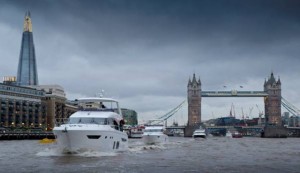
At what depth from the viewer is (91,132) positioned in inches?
1711

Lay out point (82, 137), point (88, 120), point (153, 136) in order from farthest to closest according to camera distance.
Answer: point (153, 136)
point (88, 120)
point (82, 137)

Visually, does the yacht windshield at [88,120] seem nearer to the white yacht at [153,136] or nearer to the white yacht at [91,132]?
the white yacht at [91,132]

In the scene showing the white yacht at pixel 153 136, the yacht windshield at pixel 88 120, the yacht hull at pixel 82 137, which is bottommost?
the white yacht at pixel 153 136

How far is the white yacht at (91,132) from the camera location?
43.2m

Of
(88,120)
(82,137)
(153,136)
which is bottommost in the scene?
(153,136)

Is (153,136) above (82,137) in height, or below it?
below

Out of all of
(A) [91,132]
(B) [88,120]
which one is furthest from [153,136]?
(A) [91,132]

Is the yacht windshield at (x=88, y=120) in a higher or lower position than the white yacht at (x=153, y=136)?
higher

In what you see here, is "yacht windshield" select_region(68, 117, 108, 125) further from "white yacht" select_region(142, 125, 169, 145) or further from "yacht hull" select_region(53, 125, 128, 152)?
"white yacht" select_region(142, 125, 169, 145)

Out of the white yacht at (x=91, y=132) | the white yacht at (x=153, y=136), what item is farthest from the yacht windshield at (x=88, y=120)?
the white yacht at (x=153, y=136)

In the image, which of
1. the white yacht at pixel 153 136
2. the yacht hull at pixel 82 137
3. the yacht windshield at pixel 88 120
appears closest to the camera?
the yacht hull at pixel 82 137

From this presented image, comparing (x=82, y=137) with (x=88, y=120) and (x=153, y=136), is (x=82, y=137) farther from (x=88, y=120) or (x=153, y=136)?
(x=153, y=136)

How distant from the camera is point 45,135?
152250mm

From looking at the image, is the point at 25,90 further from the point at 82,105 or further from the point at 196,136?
the point at 82,105
